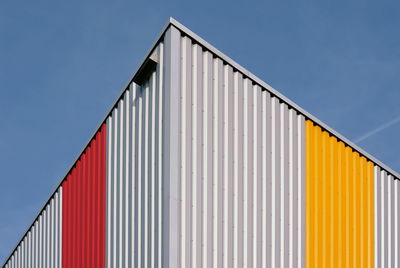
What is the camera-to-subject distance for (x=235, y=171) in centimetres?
1230

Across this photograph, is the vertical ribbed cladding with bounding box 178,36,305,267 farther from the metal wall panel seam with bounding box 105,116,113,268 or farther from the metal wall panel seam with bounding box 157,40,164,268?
the metal wall panel seam with bounding box 105,116,113,268

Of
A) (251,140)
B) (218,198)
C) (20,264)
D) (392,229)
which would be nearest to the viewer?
(218,198)

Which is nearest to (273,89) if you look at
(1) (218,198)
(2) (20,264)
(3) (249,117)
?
(3) (249,117)

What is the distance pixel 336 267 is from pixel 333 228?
718 mm

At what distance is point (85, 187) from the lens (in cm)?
1553

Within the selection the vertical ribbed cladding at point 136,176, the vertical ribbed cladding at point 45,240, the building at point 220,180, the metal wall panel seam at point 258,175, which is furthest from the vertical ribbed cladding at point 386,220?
the vertical ribbed cladding at point 45,240

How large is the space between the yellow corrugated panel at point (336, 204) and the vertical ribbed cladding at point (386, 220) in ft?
0.56

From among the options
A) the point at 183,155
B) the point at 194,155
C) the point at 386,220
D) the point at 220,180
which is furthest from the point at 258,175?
the point at 386,220

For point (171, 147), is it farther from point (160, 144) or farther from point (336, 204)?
point (336, 204)

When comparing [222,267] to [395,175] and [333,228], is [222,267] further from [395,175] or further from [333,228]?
[395,175]

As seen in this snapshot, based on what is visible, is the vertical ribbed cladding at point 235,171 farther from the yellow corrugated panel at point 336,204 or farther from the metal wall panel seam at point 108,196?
the metal wall panel seam at point 108,196

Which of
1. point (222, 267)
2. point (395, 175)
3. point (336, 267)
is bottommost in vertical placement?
point (222, 267)

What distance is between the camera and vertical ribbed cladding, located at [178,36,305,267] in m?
11.6

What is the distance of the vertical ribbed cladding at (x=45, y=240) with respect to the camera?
17188 mm
